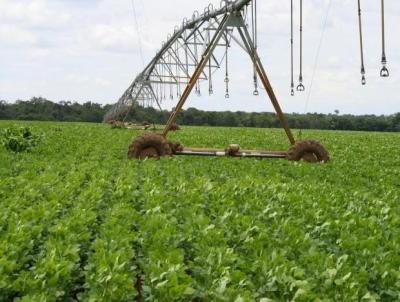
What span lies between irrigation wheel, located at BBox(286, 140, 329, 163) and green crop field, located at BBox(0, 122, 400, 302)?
389 cm

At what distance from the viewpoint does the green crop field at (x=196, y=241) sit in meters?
Answer: 4.38

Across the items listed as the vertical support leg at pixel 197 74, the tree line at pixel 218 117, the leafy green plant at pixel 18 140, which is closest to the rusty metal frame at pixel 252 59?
the vertical support leg at pixel 197 74

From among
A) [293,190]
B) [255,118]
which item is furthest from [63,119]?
[293,190]

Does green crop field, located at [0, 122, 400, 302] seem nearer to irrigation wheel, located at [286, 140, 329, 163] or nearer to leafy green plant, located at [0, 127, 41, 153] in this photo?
irrigation wheel, located at [286, 140, 329, 163]

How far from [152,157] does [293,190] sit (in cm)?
597

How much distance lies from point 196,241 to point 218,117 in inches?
3009

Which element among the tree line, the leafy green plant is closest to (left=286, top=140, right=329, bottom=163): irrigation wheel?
the leafy green plant

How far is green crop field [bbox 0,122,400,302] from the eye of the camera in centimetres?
438

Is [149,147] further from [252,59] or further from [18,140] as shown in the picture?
[18,140]

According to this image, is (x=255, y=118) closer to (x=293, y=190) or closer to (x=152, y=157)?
(x=152, y=157)

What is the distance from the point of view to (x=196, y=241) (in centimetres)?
593

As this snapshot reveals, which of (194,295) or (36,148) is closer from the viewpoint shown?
(194,295)

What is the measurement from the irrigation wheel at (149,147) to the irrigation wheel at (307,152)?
9.86ft

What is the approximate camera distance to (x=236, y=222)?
6691 mm
